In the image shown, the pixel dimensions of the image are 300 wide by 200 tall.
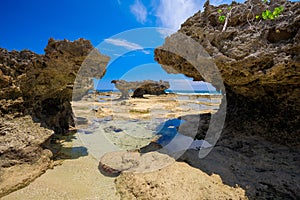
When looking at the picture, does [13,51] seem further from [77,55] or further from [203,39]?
[203,39]

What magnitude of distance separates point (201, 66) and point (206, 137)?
2.73 meters

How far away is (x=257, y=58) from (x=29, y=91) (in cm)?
646

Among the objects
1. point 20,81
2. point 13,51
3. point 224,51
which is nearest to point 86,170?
point 20,81

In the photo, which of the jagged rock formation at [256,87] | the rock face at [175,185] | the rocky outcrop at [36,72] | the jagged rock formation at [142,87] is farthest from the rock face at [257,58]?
the jagged rock formation at [142,87]

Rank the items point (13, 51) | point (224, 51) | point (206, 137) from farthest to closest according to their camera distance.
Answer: point (206, 137)
point (13, 51)
point (224, 51)

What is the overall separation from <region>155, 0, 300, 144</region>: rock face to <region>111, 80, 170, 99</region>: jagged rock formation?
22.2 metres

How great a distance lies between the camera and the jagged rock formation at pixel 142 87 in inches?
1086

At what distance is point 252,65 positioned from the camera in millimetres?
3752

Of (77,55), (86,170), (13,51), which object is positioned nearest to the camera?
(86,170)

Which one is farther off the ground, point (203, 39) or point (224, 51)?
point (203, 39)

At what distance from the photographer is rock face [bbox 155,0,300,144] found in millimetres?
3391

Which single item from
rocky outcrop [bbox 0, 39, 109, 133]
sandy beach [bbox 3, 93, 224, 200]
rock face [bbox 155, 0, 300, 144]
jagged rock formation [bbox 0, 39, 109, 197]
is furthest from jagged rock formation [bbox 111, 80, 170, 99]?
rock face [bbox 155, 0, 300, 144]

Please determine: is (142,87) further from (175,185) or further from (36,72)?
(175,185)

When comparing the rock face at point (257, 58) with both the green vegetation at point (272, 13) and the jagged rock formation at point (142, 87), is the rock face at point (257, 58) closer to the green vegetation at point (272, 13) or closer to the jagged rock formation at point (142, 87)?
the green vegetation at point (272, 13)
